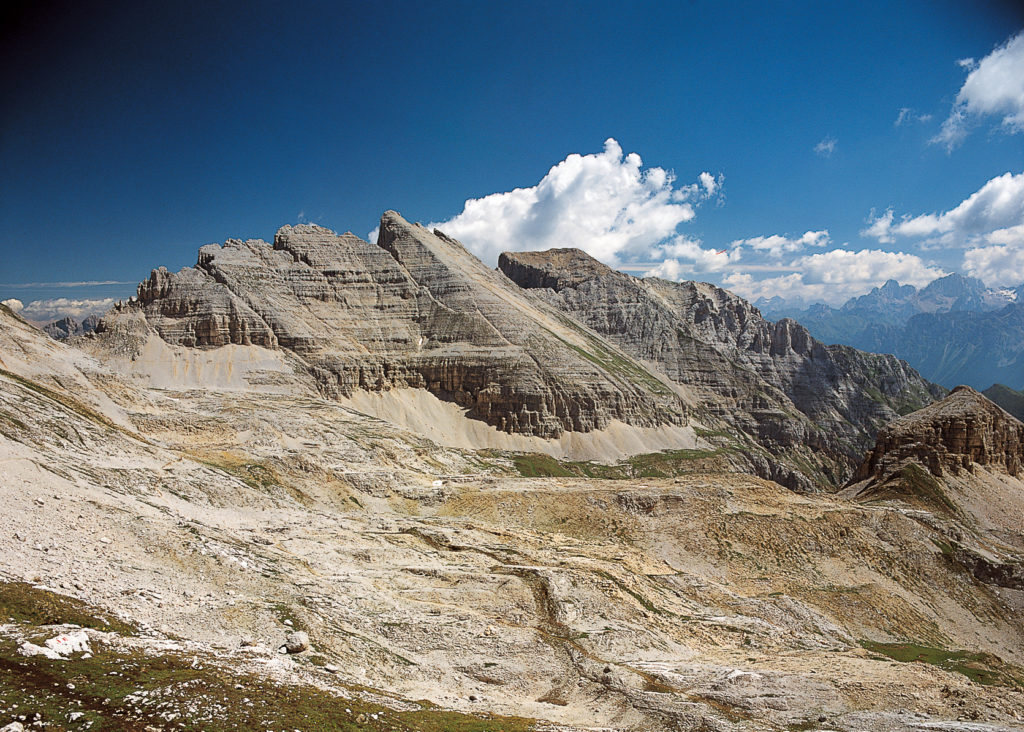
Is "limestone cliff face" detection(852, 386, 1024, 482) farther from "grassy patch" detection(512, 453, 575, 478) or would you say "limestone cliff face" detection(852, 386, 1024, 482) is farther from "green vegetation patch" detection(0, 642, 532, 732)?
"green vegetation patch" detection(0, 642, 532, 732)

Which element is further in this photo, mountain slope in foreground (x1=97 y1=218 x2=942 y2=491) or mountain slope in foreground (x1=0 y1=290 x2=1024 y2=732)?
mountain slope in foreground (x1=97 y1=218 x2=942 y2=491)

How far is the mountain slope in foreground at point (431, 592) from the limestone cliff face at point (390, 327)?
2507 inches

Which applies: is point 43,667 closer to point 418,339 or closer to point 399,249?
point 418,339

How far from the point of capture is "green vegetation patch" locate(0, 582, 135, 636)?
Answer: 1820 cm

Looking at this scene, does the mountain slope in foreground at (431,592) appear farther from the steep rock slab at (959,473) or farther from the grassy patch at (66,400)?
the steep rock slab at (959,473)

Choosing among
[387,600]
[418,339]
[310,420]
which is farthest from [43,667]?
[418,339]

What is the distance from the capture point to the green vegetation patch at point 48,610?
18.2 m

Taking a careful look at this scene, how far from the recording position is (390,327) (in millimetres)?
152625

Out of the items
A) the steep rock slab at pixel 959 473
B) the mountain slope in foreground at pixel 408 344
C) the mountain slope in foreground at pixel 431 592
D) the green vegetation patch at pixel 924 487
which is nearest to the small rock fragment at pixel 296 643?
the mountain slope in foreground at pixel 431 592

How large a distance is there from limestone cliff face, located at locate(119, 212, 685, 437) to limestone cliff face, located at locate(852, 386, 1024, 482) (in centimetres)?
6965

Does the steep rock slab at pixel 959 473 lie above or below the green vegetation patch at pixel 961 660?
above

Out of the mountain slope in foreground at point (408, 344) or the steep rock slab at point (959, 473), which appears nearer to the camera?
the steep rock slab at point (959, 473)

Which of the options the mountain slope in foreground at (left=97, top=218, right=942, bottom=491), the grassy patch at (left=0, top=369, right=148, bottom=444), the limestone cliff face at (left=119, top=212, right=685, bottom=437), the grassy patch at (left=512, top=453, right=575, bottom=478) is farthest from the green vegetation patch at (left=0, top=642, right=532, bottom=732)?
the limestone cliff face at (left=119, top=212, right=685, bottom=437)

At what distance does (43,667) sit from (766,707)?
28.2 metres
